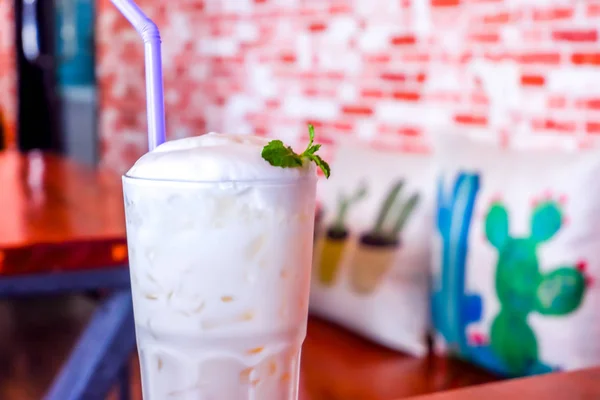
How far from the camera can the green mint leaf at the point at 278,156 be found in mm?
664

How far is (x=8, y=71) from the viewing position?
566 centimetres

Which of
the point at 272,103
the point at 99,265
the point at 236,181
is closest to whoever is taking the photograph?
the point at 236,181

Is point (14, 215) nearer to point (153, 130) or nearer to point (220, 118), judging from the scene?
point (153, 130)

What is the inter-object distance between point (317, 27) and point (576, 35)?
3.74ft

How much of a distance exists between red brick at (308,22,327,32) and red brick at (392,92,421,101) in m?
0.47

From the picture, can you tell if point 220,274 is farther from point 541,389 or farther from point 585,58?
point 585,58

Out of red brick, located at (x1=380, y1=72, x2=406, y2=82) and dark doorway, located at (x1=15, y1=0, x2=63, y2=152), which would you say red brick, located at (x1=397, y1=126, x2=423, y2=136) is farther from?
dark doorway, located at (x1=15, y1=0, x2=63, y2=152)

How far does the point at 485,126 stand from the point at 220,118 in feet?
5.31

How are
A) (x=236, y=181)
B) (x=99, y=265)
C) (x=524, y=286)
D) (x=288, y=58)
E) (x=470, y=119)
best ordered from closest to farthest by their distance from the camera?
(x=236, y=181)
(x=99, y=265)
(x=524, y=286)
(x=470, y=119)
(x=288, y=58)

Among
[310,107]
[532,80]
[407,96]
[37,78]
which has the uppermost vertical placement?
[532,80]

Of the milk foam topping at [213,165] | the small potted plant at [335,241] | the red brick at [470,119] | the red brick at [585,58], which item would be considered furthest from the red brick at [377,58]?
the milk foam topping at [213,165]

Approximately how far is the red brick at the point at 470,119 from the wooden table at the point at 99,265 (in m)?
0.67

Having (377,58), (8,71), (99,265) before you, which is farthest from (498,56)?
(8,71)

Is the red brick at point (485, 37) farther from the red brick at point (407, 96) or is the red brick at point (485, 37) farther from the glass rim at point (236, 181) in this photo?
the glass rim at point (236, 181)
